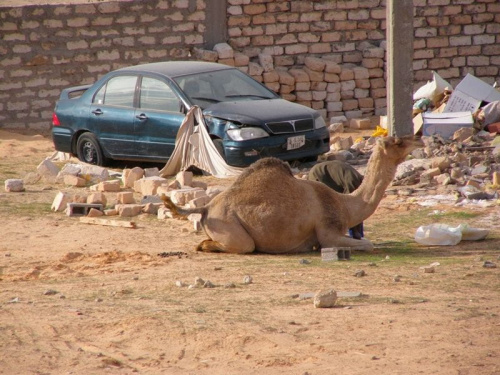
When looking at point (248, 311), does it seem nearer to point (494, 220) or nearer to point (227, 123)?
point (494, 220)

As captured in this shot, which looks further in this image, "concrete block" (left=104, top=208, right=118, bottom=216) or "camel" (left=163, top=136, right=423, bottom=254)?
"concrete block" (left=104, top=208, right=118, bottom=216)

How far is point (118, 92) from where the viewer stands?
1689cm

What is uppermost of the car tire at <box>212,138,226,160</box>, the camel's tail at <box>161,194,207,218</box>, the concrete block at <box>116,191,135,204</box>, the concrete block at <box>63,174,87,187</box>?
the camel's tail at <box>161,194,207,218</box>

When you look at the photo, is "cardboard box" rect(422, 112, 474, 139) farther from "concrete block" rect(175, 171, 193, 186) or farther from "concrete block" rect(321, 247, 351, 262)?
"concrete block" rect(321, 247, 351, 262)

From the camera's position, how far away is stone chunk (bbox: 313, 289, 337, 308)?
7.79m

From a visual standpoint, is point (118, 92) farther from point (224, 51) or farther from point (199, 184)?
point (224, 51)

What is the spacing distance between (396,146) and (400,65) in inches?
230

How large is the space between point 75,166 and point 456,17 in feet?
34.8

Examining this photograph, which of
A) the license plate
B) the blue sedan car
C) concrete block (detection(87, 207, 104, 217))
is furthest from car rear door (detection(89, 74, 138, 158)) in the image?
concrete block (detection(87, 207, 104, 217))

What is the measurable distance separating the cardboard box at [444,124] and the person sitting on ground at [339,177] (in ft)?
21.6

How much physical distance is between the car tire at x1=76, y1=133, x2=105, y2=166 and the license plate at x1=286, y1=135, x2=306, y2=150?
3.36m

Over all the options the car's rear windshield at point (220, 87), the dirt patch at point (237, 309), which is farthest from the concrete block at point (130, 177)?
the dirt patch at point (237, 309)

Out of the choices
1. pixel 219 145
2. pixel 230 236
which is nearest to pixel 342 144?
pixel 219 145

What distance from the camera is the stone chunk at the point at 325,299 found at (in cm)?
779
